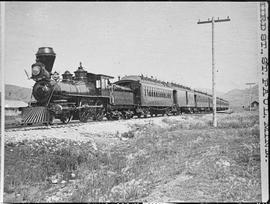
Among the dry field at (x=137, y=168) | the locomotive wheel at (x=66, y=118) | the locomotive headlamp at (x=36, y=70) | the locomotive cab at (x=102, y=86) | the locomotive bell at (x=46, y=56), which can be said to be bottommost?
the dry field at (x=137, y=168)

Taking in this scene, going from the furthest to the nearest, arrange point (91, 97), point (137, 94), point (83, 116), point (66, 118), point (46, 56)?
point (137, 94) → point (91, 97) → point (83, 116) → point (66, 118) → point (46, 56)

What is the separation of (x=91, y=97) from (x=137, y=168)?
A: 2.61 metres

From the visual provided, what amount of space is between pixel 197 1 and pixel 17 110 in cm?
277

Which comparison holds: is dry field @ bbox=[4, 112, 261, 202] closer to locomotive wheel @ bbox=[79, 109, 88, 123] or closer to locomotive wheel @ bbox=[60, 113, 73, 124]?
locomotive wheel @ bbox=[60, 113, 73, 124]

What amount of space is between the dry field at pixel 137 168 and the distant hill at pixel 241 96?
0.16m

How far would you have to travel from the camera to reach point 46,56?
3449mm

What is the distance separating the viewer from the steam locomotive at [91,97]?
409 cm

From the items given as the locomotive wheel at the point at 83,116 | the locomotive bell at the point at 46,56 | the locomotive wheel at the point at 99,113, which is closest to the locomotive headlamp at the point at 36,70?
the locomotive bell at the point at 46,56

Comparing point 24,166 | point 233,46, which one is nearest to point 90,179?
point 24,166

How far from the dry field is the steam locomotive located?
95 centimetres

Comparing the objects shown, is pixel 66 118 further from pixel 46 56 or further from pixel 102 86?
pixel 46 56

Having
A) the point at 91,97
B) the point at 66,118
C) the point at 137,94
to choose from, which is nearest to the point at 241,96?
the point at 66,118

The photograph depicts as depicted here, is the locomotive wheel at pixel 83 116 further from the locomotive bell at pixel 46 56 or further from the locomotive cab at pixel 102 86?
the locomotive bell at pixel 46 56

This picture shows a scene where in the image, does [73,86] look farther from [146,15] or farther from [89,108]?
[146,15]
